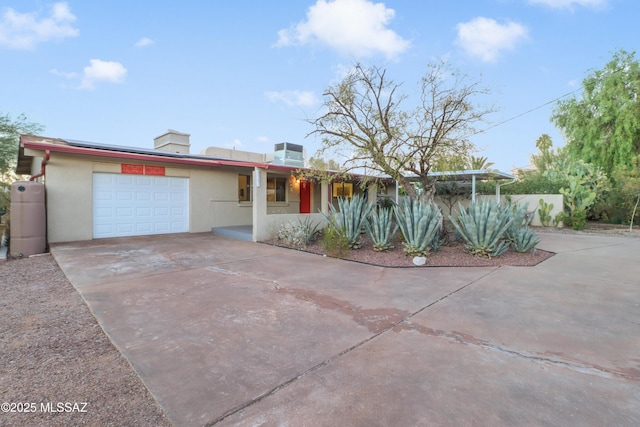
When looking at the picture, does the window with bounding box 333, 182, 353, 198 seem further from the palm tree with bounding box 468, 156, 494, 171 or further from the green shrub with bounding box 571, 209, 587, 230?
the green shrub with bounding box 571, 209, 587, 230

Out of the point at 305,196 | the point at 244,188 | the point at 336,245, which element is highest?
the point at 244,188

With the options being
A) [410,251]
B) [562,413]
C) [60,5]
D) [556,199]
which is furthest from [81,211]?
[556,199]

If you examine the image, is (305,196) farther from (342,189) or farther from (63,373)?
(63,373)

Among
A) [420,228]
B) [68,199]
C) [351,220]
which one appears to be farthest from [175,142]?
[420,228]

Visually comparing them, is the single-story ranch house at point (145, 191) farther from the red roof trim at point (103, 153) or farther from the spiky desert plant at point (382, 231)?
the spiky desert plant at point (382, 231)

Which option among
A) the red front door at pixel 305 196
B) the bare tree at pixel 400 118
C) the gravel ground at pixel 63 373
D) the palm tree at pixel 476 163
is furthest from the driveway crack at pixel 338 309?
the red front door at pixel 305 196

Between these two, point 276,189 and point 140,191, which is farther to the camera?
point 276,189

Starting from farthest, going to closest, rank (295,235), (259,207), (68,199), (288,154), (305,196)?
(288,154), (305,196), (259,207), (295,235), (68,199)

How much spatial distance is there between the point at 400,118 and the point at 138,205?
879 centimetres

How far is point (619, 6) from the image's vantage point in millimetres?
12000

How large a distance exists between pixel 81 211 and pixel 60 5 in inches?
266

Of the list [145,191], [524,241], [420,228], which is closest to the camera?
[420,228]

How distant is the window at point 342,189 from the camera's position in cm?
1608

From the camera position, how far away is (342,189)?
16375 mm
